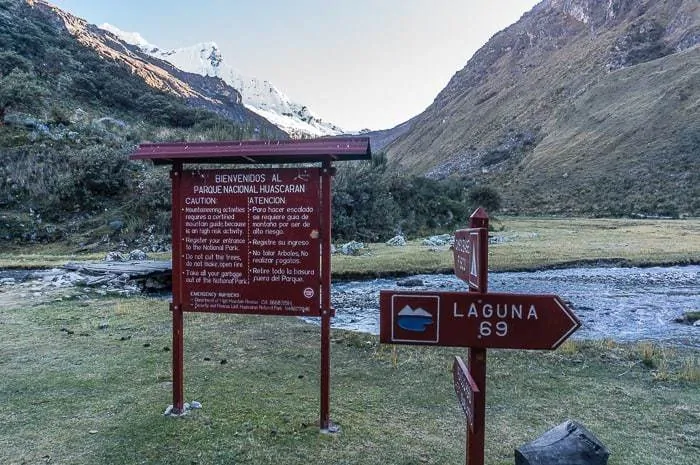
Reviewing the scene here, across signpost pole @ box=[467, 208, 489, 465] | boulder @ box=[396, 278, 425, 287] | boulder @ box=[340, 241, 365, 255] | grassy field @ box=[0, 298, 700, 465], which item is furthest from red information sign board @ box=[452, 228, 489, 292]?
boulder @ box=[340, 241, 365, 255]

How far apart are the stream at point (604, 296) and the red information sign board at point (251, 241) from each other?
5.75m

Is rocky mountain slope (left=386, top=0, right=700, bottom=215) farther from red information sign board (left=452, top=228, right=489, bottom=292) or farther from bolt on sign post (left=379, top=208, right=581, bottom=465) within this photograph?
bolt on sign post (left=379, top=208, right=581, bottom=465)

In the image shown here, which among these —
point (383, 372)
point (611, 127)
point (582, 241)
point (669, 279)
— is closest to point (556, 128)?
point (611, 127)

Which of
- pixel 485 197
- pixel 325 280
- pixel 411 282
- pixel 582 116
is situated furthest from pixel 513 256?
pixel 582 116

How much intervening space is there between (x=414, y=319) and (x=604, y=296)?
13745 mm

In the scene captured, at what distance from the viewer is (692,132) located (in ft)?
223

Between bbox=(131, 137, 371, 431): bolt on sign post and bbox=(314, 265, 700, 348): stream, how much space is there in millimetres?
5736

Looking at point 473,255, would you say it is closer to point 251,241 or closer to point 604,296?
point 251,241

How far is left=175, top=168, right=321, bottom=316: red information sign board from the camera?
5.67 metres

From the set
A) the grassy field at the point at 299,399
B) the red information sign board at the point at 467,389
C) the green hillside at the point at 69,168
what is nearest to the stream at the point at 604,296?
the grassy field at the point at 299,399

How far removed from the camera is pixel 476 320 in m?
3.47

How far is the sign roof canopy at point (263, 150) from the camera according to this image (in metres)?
5.49

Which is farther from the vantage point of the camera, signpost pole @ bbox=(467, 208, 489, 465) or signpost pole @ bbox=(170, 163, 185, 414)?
signpost pole @ bbox=(170, 163, 185, 414)

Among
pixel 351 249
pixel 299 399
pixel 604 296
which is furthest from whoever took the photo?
pixel 351 249
